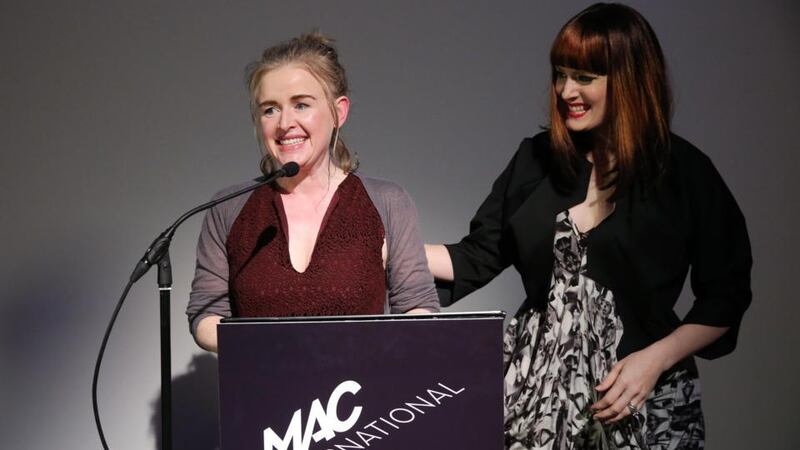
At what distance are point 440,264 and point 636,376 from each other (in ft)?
1.54

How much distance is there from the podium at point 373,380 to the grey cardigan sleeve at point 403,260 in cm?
52

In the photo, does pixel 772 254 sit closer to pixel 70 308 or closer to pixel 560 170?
pixel 560 170

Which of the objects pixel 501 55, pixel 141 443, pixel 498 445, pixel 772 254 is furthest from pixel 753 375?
pixel 141 443

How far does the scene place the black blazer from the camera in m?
1.72

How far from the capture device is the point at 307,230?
65.4 inches

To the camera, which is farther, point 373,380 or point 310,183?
point 310,183

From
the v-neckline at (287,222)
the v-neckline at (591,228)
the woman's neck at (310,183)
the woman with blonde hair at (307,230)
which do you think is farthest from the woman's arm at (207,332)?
the v-neckline at (591,228)

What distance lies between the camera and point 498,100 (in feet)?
7.73

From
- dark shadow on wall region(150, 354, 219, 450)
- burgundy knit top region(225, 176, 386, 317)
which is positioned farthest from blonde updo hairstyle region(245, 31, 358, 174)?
dark shadow on wall region(150, 354, 219, 450)

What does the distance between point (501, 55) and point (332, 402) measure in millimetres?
1400

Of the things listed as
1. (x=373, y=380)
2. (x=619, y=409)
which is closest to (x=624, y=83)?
(x=619, y=409)

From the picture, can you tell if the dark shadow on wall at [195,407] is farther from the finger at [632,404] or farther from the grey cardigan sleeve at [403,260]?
the finger at [632,404]

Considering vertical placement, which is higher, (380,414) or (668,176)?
(668,176)

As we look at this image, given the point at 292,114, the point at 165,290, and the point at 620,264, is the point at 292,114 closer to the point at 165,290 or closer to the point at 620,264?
the point at 165,290
